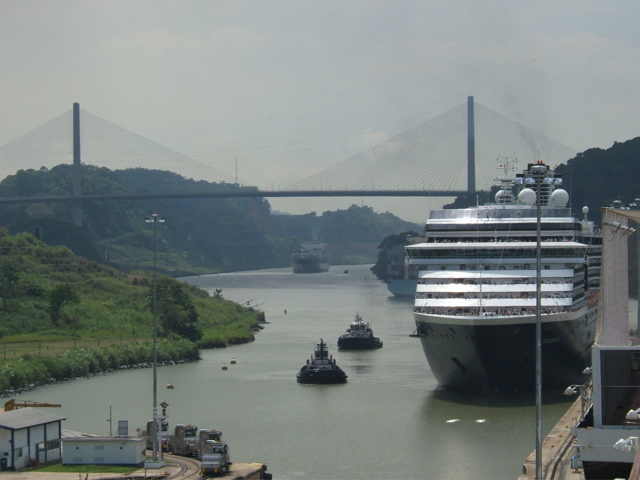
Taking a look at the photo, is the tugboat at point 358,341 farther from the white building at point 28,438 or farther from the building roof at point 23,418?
the building roof at point 23,418

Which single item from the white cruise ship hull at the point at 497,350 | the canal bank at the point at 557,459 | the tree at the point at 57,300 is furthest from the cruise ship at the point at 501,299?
the tree at the point at 57,300

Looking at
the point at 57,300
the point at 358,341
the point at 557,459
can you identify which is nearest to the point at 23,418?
the point at 557,459

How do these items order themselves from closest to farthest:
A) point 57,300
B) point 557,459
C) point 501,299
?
1. point 557,459
2. point 501,299
3. point 57,300

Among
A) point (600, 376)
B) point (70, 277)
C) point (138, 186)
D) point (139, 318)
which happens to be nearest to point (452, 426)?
point (600, 376)

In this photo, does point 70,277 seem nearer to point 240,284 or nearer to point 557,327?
point 557,327

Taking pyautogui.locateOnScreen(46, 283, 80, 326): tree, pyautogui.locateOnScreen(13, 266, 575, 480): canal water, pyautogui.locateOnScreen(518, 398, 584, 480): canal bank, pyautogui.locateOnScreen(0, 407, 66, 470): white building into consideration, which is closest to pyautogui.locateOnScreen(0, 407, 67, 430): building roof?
pyautogui.locateOnScreen(0, 407, 66, 470): white building

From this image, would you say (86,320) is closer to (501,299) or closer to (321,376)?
(321,376)
